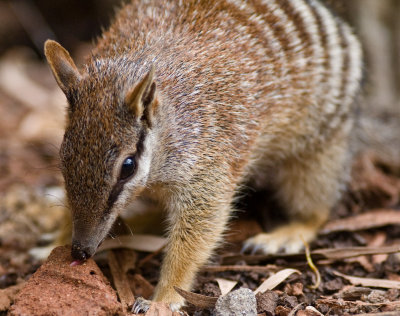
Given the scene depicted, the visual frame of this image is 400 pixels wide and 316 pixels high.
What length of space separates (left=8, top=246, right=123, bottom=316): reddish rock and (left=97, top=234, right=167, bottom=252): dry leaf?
2.63ft

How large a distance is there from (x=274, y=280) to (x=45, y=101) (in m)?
4.69

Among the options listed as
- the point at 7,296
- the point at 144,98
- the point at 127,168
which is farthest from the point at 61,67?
the point at 7,296

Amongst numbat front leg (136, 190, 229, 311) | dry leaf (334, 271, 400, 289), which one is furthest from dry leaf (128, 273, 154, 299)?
dry leaf (334, 271, 400, 289)

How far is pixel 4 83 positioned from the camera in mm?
7637

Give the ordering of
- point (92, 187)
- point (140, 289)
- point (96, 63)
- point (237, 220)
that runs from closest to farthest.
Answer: point (92, 187)
point (96, 63)
point (140, 289)
point (237, 220)

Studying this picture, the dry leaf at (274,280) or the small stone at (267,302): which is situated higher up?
the small stone at (267,302)

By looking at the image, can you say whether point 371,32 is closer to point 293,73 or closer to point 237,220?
point 293,73

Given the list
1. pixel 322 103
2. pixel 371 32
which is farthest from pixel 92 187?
pixel 371 32

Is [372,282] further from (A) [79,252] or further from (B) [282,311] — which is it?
(A) [79,252]

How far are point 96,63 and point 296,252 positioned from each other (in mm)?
2278

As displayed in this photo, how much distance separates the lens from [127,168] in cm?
319

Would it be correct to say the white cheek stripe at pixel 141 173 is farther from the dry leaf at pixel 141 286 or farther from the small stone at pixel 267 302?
the small stone at pixel 267 302

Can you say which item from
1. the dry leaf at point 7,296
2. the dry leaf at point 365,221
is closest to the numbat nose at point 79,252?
the dry leaf at point 7,296

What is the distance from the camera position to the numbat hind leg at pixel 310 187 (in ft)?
16.1
